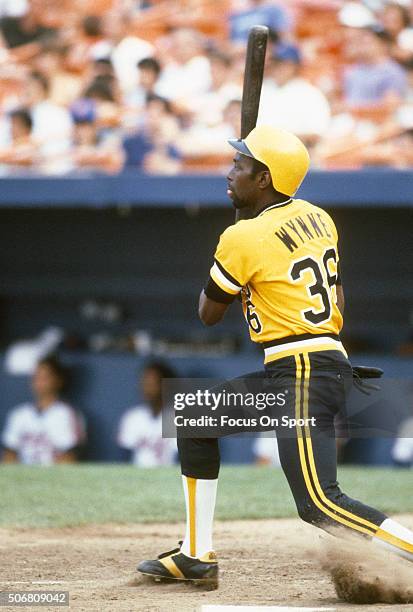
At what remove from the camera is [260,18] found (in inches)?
413

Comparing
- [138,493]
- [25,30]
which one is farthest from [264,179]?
[25,30]

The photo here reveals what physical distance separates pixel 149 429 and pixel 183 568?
5100mm

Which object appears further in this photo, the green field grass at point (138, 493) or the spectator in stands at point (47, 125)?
the spectator in stands at point (47, 125)

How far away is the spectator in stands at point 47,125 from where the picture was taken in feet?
31.6

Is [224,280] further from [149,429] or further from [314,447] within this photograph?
[149,429]

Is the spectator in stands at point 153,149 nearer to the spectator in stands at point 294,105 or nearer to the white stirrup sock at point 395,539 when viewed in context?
the spectator in stands at point 294,105

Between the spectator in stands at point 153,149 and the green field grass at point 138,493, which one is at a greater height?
the spectator in stands at point 153,149

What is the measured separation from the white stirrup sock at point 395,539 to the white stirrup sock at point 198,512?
0.72 m

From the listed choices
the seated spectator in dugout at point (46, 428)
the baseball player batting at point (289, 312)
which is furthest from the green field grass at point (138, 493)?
the baseball player batting at point (289, 312)

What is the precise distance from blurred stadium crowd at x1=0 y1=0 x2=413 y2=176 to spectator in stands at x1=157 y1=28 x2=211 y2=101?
1cm

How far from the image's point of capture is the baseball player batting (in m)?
3.59

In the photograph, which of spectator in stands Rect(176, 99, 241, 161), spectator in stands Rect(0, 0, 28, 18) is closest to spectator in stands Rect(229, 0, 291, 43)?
spectator in stands Rect(176, 99, 241, 161)

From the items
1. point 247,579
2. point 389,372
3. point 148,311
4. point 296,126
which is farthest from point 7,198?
point 247,579

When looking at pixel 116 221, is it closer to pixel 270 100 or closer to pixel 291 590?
pixel 270 100
